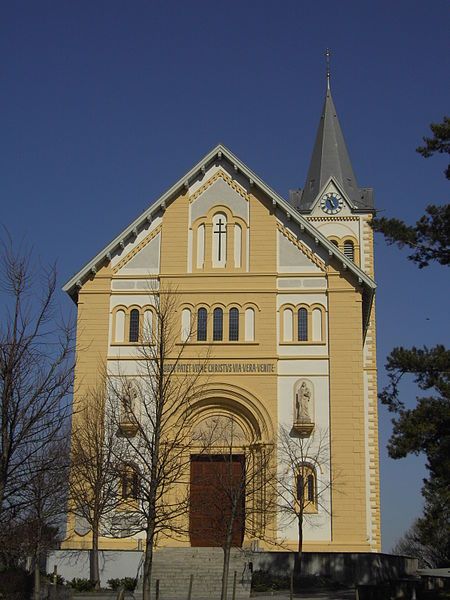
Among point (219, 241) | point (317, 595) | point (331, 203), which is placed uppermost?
point (331, 203)

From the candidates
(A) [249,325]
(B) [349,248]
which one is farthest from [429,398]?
(B) [349,248]

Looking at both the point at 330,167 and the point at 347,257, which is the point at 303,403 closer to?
the point at 347,257

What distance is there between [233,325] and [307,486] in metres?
7.83

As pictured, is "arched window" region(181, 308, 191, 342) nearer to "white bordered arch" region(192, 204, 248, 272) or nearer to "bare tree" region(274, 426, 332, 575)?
"white bordered arch" region(192, 204, 248, 272)

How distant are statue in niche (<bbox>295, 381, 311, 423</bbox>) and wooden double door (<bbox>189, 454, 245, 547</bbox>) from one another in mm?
3121

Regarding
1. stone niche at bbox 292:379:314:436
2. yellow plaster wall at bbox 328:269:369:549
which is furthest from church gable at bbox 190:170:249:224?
stone niche at bbox 292:379:314:436

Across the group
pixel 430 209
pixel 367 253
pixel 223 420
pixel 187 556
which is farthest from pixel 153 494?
pixel 367 253

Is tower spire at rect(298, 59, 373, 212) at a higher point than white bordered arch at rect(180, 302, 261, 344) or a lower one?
higher

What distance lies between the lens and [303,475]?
4047 cm

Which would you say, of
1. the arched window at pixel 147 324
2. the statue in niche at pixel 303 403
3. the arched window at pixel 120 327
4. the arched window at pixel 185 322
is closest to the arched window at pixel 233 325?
the arched window at pixel 185 322

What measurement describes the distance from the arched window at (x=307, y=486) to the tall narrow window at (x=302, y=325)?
5.68m

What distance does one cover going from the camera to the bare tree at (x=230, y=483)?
36812mm

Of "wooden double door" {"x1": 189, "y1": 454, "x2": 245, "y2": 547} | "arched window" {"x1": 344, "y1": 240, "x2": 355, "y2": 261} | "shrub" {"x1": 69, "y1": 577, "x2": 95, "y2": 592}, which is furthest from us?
"arched window" {"x1": 344, "y1": 240, "x2": 355, "y2": 261}

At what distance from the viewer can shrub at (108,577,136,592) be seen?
35531 mm
